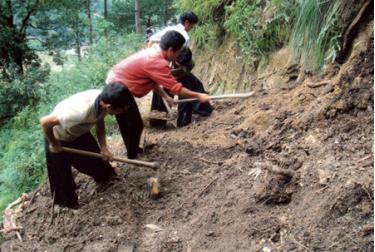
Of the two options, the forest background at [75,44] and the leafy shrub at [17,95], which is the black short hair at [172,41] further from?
the leafy shrub at [17,95]

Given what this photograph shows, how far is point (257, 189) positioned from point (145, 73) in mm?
1744

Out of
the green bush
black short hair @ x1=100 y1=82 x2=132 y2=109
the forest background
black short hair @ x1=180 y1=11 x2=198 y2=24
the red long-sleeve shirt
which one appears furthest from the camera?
the green bush

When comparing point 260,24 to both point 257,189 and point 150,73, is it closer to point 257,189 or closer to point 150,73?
point 150,73

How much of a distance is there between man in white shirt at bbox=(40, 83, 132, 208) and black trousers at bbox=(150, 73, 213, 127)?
1678 mm

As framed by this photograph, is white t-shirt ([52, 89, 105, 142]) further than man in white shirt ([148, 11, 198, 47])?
No

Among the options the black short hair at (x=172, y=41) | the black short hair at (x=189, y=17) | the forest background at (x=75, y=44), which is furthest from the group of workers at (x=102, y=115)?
the forest background at (x=75, y=44)

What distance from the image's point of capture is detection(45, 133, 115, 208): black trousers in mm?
4598

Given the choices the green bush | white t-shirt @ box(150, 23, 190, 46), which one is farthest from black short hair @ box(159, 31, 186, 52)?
the green bush

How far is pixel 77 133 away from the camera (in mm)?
4371

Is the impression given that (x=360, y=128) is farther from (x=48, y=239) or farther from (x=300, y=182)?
(x=48, y=239)

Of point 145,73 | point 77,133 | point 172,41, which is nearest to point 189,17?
point 172,41

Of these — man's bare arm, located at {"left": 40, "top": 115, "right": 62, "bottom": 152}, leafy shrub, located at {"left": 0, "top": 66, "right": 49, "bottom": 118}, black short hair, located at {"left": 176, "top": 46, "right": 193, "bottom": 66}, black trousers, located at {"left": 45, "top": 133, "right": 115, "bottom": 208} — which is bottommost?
leafy shrub, located at {"left": 0, "top": 66, "right": 49, "bottom": 118}

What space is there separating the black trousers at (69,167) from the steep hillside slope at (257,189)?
17 cm

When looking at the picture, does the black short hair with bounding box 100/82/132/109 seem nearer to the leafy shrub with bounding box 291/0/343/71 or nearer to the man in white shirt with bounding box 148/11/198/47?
the man in white shirt with bounding box 148/11/198/47
